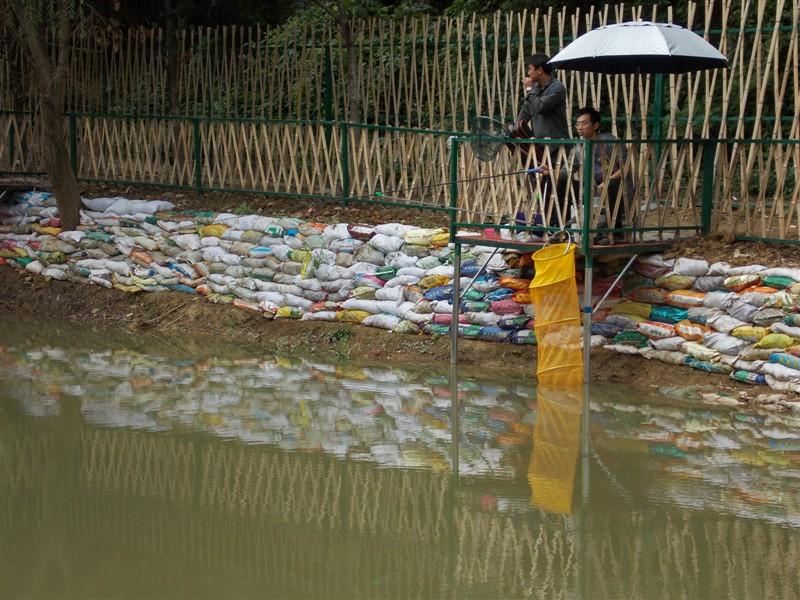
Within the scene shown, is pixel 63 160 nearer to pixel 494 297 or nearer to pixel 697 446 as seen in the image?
pixel 494 297

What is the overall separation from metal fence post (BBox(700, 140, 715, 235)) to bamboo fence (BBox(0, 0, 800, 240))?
0.17ft

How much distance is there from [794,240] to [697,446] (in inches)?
84.4

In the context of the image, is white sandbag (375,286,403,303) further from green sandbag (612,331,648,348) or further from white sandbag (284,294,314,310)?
green sandbag (612,331,648,348)

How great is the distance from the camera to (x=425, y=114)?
12.4 meters

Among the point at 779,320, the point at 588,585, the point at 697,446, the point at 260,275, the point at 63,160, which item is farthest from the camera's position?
the point at 63,160

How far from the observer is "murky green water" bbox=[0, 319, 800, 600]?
5461 millimetres

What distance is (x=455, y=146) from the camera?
9.53m

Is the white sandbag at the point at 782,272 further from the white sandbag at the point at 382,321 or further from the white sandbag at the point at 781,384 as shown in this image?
the white sandbag at the point at 382,321

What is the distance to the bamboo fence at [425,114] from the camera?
933 cm

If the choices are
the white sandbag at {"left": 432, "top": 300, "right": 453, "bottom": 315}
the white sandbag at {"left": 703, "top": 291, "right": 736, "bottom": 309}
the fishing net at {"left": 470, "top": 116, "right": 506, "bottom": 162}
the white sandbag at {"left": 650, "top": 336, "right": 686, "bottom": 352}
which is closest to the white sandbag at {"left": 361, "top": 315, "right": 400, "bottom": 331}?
the white sandbag at {"left": 432, "top": 300, "right": 453, "bottom": 315}

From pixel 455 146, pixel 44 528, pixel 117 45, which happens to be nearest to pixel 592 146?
pixel 455 146

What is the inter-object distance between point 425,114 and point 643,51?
403cm

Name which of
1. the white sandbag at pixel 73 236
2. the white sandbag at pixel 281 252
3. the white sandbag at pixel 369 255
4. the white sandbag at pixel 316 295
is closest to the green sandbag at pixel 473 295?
the white sandbag at pixel 369 255

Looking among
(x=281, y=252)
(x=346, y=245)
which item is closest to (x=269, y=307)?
(x=281, y=252)
